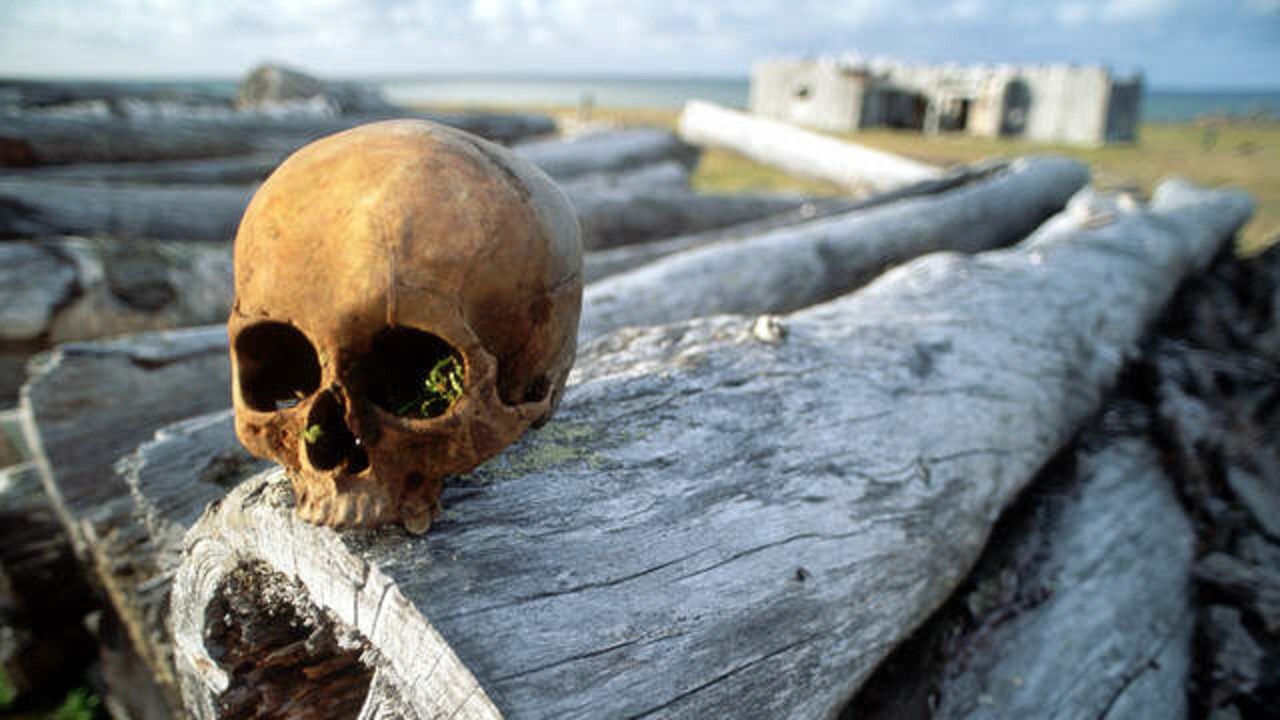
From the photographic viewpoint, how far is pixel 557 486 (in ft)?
5.29

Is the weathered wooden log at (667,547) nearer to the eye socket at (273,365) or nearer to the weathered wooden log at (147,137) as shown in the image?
the eye socket at (273,365)

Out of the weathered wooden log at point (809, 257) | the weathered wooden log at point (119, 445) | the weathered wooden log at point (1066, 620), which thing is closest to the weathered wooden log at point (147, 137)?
the weathered wooden log at point (119, 445)

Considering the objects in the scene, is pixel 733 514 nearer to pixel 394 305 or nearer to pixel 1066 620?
pixel 394 305

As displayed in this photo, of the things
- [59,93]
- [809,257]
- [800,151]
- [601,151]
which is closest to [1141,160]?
[800,151]

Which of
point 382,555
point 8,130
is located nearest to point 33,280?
point 8,130

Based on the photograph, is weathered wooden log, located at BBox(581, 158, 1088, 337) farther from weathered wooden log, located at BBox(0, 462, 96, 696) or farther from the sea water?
the sea water

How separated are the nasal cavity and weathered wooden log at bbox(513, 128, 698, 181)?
21.7 feet

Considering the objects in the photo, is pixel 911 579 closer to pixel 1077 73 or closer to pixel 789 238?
pixel 789 238

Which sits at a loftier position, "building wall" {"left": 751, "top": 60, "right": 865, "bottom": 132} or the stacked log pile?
"building wall" {"left": 751, "top": 60, "right": 865, "bottom": 132}

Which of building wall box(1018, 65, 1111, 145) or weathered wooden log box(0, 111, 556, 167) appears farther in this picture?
building wall box(1018, 65, 1111, 145)

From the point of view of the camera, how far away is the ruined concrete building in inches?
812

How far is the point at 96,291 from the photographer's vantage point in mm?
3654

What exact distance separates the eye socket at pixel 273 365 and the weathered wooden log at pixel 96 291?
8.93 feet

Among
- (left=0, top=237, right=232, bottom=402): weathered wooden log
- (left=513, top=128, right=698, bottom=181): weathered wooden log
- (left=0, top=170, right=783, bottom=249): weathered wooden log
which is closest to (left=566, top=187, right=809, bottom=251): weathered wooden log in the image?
(left=0, top=170, right=783, bottom=249): weathered wooden log
